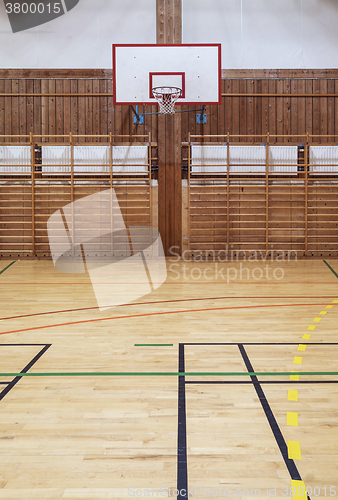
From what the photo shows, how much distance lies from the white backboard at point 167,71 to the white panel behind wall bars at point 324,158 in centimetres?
305

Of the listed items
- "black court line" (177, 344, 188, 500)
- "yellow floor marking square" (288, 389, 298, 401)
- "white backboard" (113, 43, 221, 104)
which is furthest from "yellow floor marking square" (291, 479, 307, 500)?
"white backboard" (113, 43, 221, 104)

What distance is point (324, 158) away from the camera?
34.5 feet

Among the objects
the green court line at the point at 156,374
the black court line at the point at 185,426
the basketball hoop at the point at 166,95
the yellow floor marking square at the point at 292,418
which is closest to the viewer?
the black court line at the point at 185,426

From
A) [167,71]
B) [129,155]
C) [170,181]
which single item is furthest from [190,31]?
[170,181]

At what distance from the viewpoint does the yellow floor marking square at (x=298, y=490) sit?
1.90 metres

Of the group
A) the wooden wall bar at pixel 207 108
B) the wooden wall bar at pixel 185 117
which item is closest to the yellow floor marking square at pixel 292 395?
the wooden wall bar at pixel 185 117

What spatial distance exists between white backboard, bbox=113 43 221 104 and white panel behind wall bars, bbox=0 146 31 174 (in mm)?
2922

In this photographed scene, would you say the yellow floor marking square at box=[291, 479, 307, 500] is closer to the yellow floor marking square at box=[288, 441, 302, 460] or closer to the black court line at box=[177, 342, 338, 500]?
the black court line at box=[177, 342, 338, 500]

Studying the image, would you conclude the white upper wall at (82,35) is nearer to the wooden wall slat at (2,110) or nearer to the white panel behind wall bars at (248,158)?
the wooden wall slat at (2,110)

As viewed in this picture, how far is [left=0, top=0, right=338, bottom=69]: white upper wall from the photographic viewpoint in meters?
10.4

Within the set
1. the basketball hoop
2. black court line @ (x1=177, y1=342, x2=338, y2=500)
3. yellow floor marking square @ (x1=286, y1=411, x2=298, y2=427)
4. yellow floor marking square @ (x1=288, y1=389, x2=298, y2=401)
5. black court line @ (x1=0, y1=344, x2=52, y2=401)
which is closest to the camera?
black court line @ (x1=177, y1=342, x2=338, y2=500)

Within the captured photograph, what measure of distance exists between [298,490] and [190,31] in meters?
10.7

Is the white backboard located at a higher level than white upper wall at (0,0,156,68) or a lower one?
lower

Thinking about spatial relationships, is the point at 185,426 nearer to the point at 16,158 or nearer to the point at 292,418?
the point at 292,418
